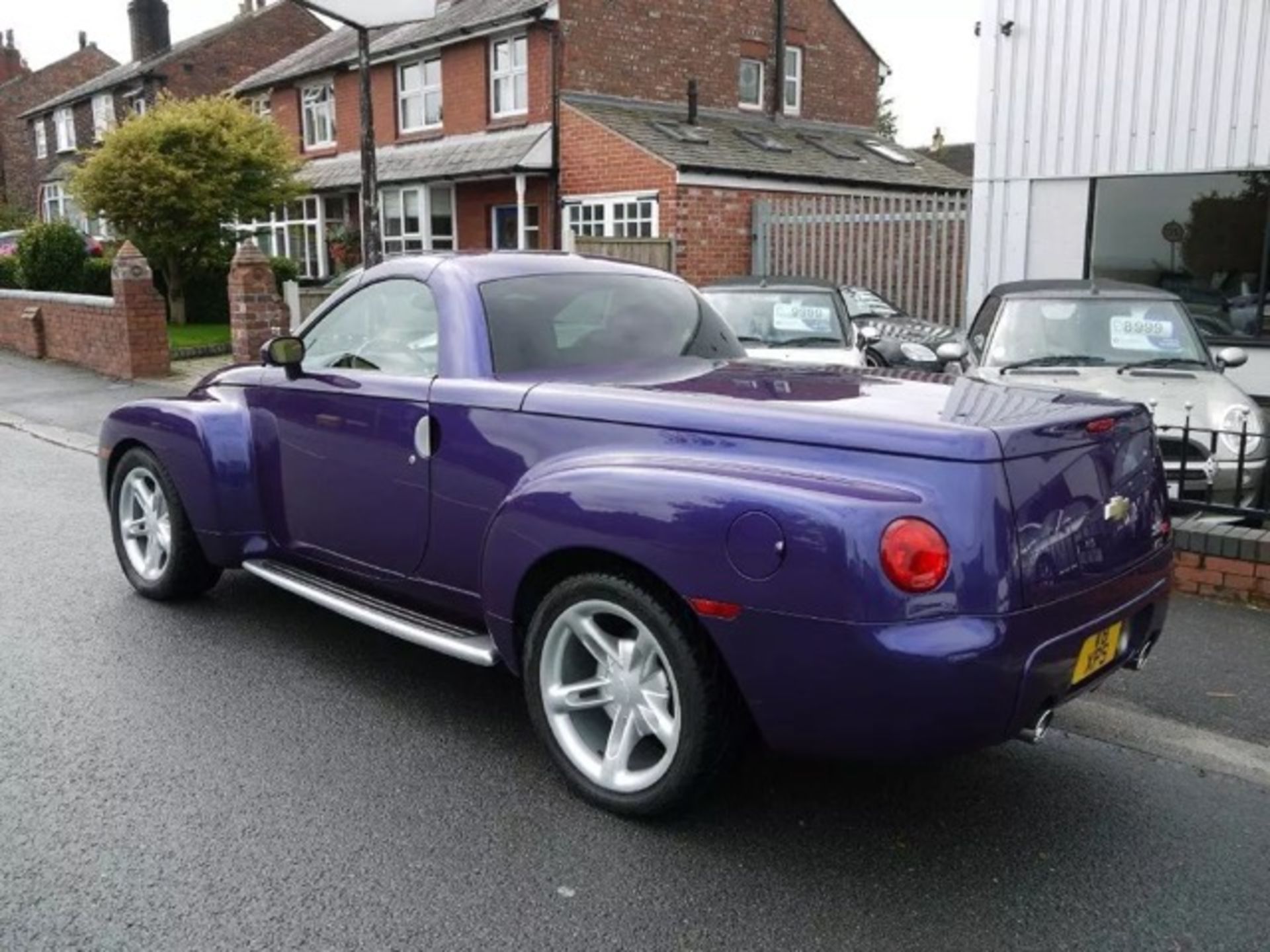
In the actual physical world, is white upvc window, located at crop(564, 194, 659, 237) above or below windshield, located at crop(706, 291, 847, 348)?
above

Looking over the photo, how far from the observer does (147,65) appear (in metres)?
38.8

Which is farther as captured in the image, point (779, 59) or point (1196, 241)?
point (779, 59)

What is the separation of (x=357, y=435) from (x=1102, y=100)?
10767 millimetres

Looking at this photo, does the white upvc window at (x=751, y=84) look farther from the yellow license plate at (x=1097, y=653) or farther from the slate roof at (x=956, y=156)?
the yellow license plate at (x=1097, y=653)

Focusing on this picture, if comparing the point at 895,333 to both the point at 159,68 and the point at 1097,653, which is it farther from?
the point at 159,68

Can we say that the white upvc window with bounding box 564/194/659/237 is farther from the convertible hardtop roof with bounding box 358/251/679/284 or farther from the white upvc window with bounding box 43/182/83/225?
the white upvc window with bounding box 43/182/83/225

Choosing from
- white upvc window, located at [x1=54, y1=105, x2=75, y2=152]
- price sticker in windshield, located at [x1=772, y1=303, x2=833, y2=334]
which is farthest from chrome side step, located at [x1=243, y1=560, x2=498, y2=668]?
white upvc window, located at [x1=54, y1=105, x2=75, y2=152]

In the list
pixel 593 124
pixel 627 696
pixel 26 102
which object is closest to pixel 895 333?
pixel 627 696

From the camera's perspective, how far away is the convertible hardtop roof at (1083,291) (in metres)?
7.67

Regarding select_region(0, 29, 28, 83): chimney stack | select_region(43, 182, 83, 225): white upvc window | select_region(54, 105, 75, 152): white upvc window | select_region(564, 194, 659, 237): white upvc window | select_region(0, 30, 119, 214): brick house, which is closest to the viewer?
select_region(564, 194, 659, 237): white upvc window

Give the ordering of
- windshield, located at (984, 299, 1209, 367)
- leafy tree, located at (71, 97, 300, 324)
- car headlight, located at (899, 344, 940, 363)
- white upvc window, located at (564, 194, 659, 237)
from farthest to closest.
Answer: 1. white upvc window, located at (564, 194, 659, 237)
2. leafy tree, located at (71, 97, 300, 324)
3. car headlight, located at (899, 344, 940, 363)
4. windshield, located at (984, 299, 1209, 367)

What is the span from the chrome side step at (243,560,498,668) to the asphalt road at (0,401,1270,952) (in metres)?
0.36

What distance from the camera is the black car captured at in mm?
11336

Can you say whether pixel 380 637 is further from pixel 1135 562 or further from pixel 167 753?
pixel 1135 562
